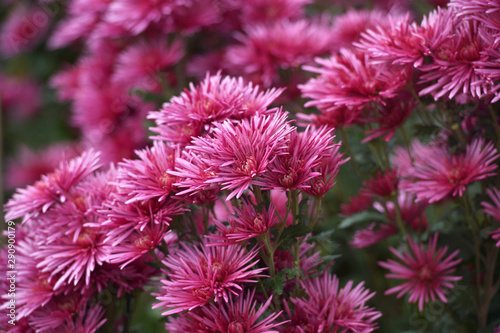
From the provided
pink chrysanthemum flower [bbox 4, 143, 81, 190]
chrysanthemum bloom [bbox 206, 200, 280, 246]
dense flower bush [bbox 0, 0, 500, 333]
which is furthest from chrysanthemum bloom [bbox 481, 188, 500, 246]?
pink chrysanthemum flower [bbox 4, 143, 81, 190]

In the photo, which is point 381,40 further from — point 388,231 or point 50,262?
point 50,262

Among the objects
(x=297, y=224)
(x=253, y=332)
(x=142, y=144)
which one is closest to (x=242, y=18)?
(x=142, y=144)

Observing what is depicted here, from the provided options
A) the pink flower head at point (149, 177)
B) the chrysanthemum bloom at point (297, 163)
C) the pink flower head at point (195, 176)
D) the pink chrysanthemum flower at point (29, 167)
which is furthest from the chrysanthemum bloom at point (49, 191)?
the pink chrysanthemum flower at point (29, 167)

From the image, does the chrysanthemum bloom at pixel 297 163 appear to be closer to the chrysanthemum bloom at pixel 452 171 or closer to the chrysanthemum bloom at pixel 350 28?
the chrysanthemum bloom at pixel 452 171

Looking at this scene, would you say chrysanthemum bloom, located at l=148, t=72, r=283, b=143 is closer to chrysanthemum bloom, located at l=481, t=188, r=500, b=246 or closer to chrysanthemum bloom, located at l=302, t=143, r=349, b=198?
chrysanthemum bloom, located at l=302, t=143, r=349, b=198

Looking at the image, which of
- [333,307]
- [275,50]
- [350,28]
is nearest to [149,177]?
[333,307]

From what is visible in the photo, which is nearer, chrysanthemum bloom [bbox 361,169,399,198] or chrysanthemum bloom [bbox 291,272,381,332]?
chrysanthemum bloom [bbox 291,272,381,332]

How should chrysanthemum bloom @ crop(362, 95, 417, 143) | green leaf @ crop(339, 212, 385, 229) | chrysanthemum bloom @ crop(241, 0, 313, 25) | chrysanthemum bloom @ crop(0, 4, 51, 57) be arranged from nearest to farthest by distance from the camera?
chrysanthemum bloom @ crop(362, 95, 417, 143)
green leaf @ crop(339, 212, 385, 229)
chrysanthemum bloom @ crop(241, 0, 313, 25)
chrysanthemum bloom @ crop(0, 4, 51, 57)
